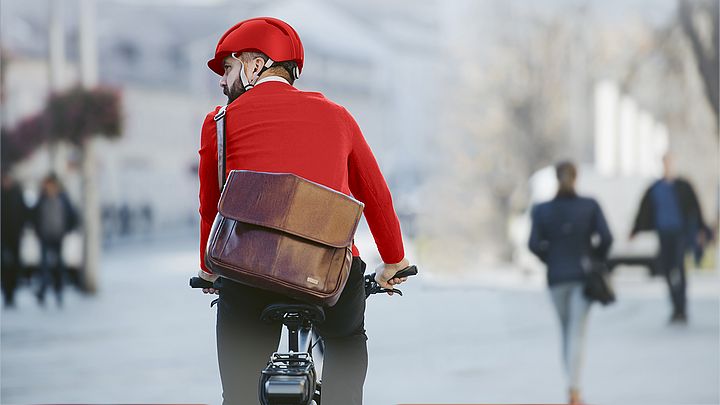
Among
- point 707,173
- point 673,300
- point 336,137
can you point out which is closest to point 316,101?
point 336,137

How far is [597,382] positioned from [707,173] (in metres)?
14.1

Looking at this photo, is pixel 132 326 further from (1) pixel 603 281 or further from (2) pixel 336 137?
(2) pixel 336 137

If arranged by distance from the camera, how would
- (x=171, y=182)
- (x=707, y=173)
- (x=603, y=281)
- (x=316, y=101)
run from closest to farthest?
1. (x=316, y=101)
2. (x=603, y=281)
3. (x=707, y=173)
4. (x=171, y=182)

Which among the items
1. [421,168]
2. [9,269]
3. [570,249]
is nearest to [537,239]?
[570,249]

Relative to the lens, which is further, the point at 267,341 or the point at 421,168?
the point at 421,168

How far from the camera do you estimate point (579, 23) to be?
23.8 metres

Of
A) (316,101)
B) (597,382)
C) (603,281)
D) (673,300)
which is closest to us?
(316,101)

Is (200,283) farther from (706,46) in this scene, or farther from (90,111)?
(90,111)

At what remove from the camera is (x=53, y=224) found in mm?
15375

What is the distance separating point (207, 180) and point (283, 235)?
1.21 feet

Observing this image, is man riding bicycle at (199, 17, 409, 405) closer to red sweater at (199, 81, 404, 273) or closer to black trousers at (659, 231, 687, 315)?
red sweater at (199, 81, 404, 273)

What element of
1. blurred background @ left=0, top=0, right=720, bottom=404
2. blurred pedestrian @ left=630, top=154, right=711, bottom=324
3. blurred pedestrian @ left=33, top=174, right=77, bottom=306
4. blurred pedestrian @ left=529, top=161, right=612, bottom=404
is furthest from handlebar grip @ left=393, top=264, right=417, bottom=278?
blurred pedestrian @ left=33, top=174, right=77, bottom=306

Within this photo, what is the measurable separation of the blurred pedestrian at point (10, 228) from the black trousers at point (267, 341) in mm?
12442

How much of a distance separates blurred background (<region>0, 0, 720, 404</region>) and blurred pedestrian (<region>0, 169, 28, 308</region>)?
0.09 meters
